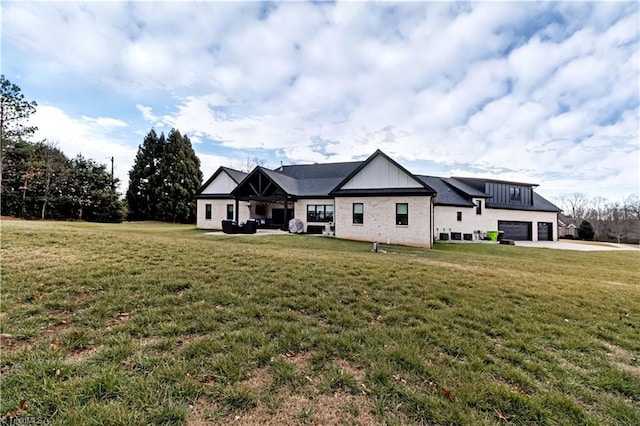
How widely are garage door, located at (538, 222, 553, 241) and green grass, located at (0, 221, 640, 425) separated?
2906cm

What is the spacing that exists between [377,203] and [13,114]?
34.7 metres

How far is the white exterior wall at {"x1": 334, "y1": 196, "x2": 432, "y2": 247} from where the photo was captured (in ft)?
57.2

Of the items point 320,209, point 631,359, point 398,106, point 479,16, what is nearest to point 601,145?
point 398,106

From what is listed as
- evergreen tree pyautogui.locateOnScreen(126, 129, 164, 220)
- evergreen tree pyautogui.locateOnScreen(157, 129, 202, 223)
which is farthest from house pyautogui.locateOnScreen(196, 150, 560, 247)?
evergreen tree pyautogui.locateOnScreen(126, 129, 164, 220)

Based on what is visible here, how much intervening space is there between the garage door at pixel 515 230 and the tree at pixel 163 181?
122ft

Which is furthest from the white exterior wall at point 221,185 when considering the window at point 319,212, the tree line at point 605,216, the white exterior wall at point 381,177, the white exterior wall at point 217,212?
the tree line at point 605,216

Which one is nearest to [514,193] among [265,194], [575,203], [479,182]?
[479,182]

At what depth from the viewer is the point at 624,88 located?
1161 cm

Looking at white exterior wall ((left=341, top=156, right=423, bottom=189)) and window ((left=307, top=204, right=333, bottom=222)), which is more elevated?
white exterior wall ((left=341, top=156, right=423, bottom=189))

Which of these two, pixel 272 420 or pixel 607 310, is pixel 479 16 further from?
pixel 272 420

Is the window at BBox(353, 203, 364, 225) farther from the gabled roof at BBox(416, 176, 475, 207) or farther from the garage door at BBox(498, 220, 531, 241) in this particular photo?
the garage door at BBox(498, 220, 531, 241)

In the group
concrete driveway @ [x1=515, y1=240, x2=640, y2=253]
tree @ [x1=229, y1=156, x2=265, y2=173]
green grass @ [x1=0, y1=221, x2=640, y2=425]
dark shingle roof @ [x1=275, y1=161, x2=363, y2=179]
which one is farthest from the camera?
tree @ [x1=229, y1=156, x2=265, y2=173]

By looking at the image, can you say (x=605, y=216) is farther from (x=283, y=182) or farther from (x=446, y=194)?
(x=283, y=182)

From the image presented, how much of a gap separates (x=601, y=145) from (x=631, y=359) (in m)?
25.8
